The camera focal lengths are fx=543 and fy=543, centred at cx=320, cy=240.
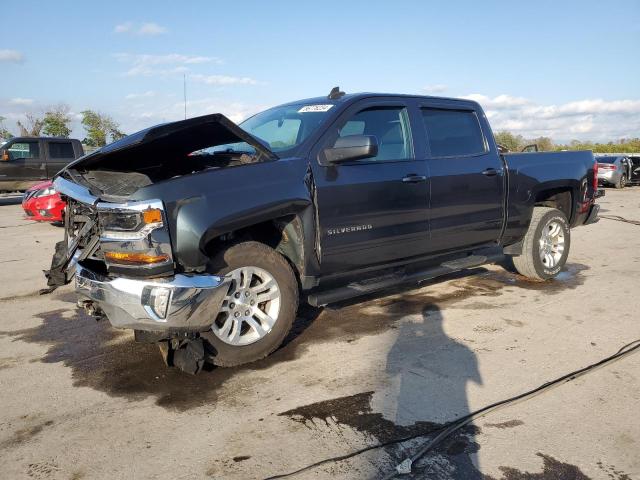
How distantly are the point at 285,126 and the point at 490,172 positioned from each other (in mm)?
2151

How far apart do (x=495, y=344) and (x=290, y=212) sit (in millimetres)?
1920

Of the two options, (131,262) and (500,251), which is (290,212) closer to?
(131,262)

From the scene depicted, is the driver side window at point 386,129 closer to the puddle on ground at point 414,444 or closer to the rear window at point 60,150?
the puddle on ground at point 414,444

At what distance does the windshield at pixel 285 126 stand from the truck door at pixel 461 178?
110cm

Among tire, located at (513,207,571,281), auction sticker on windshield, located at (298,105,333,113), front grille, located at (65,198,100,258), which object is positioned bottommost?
tire, located at (513,207,571,281)

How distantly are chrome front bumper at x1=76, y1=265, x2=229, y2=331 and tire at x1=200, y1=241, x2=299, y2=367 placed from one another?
0.21 metres

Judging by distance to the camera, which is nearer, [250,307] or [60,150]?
[250,307]

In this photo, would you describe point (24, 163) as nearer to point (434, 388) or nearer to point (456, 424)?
point (434, 388)

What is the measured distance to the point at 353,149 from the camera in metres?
4.07

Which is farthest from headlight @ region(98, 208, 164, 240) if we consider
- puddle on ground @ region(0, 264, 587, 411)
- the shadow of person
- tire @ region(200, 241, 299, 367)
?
the shadow of person

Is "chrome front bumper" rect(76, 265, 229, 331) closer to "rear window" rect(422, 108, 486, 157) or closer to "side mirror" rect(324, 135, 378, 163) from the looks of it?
"side mirror" rect(324, 135, 378, 163)

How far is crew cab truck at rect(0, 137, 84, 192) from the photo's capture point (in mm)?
15906

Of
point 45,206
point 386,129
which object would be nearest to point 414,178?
point 386,129

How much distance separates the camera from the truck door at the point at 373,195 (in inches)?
165
